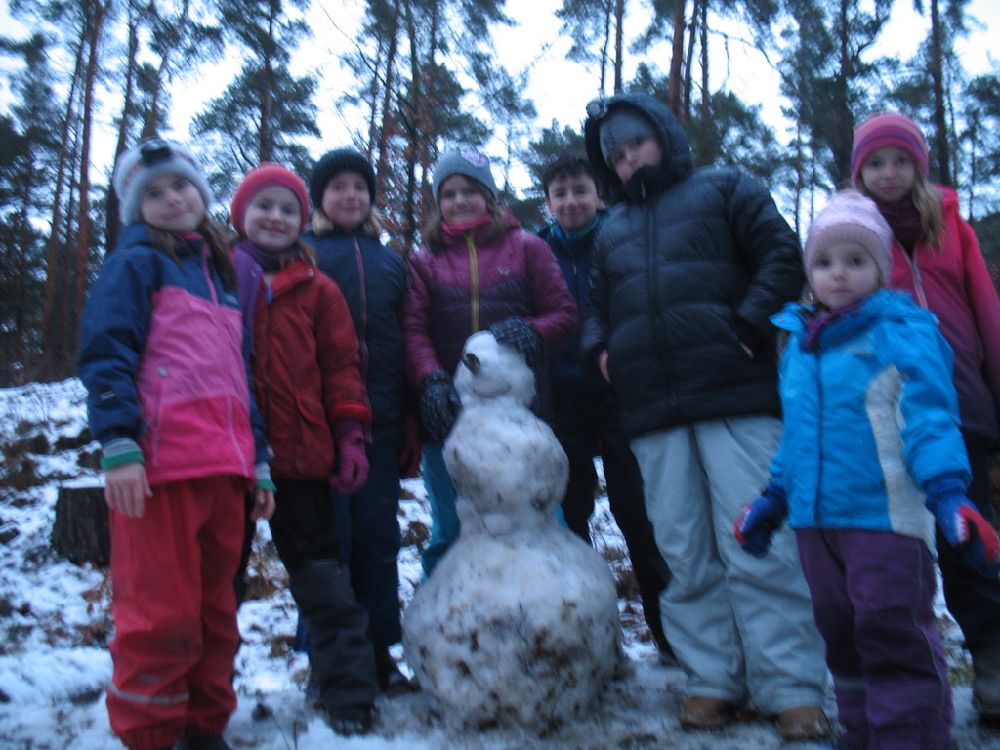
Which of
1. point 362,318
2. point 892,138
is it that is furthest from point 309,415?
point 892,138

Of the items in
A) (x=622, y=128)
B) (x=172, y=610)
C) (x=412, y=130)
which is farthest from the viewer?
(x=412, y=130)

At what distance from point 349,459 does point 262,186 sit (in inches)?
41.9

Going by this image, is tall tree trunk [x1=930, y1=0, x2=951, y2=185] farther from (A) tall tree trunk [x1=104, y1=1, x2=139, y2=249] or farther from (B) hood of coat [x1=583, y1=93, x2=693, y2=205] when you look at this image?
(A) tall tree trunk [x1=104, y1=1, x2=139, y2=249]

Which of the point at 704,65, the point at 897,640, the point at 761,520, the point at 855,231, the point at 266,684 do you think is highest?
the point at 704,65

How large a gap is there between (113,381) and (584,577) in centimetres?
157

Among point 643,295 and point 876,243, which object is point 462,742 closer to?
point 643,295

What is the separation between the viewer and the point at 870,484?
7.19ft

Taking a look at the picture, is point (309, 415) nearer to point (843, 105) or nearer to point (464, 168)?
point (464, 168)

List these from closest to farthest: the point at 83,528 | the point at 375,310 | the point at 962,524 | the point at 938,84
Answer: the point at 962,524, the point at 375,310, the point at 83,528, the point at 938,84

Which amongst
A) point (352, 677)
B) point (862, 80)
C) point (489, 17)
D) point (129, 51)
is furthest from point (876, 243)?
point (129, 51)

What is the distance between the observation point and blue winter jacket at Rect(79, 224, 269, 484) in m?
2.24

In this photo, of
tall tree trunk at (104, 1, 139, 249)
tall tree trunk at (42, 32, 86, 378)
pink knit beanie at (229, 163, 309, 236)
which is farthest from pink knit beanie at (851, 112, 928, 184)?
tall tree trunk at (42, 32, 86, 378)

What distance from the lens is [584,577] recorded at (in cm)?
Result: 270

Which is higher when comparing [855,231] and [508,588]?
[855,231]
